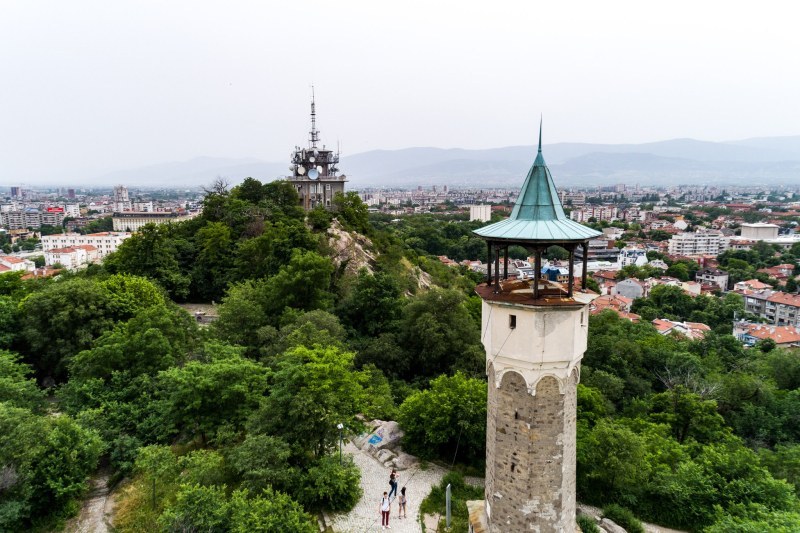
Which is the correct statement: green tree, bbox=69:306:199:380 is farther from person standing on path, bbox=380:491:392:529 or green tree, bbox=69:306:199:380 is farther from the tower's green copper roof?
the tower's green copper roof

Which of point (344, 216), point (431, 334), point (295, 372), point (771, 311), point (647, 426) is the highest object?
point (344, 216)

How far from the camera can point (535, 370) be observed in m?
9.70

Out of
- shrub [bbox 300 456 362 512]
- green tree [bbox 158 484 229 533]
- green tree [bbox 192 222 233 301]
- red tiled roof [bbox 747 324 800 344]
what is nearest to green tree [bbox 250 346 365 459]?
shrub [bbox 300 456 362 512]

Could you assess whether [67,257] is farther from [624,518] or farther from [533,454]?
[533,454]

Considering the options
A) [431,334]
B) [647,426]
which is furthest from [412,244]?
[647,426]

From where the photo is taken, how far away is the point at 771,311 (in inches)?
2413

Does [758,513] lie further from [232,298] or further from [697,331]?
[697,331]

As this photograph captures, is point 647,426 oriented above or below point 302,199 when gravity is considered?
below

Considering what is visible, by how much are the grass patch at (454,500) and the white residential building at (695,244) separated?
10492cm

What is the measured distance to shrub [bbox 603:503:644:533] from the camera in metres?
15.1

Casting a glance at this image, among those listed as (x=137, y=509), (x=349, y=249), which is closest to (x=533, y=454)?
(x=137, y=509)

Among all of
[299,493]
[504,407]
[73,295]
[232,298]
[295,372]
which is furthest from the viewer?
[232,298]

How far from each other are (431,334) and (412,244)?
56.2m

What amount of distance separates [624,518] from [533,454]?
7805 mm
